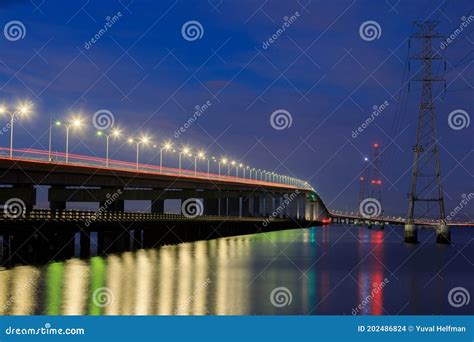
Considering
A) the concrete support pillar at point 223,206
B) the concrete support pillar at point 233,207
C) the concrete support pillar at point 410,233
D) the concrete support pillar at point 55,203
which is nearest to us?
the concrete support pillar at point 55,203

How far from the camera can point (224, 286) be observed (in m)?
55.6

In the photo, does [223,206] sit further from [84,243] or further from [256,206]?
[84,243]

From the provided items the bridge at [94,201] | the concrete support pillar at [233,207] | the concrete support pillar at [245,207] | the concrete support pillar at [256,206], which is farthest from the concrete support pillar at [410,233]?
the concrete support pillar at [256,206]

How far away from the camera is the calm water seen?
43.0 metres

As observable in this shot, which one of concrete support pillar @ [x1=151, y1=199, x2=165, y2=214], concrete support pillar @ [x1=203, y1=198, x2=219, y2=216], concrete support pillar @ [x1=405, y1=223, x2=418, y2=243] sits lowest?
concrete support pillar @ [x1=405, y1=223, x2=418, y2=243]

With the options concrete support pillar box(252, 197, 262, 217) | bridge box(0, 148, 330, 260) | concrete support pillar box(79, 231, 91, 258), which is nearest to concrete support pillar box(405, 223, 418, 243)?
bridge box(0, 148, 330, 260)

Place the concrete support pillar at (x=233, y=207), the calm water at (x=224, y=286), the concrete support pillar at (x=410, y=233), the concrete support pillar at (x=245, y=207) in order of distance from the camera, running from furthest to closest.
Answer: the concrete support pillar at (x=245, y=207) < the concrete support pillar at (x=233, y=207) < the concrete support pillar at (x=410, y=233) < the calm water at (x=224, y=286)

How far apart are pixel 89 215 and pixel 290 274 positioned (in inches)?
918

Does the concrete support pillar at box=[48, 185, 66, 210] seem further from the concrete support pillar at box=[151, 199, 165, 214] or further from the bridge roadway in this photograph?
the concrete support pillar at box=[151, 199, 165, 214]

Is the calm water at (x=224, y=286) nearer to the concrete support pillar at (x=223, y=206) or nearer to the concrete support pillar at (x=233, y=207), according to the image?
the concrete support pillar at (x=223, y=206)

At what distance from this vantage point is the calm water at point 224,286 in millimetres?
43031

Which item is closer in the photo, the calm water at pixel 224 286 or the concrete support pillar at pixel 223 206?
the calm water at pixel 224 286
